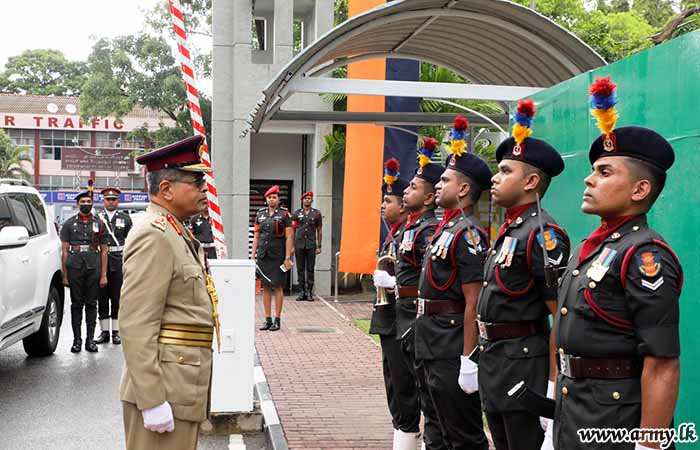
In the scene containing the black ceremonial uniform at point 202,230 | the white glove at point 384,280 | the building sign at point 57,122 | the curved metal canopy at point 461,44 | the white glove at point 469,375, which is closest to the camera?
the white glove at point 469,375

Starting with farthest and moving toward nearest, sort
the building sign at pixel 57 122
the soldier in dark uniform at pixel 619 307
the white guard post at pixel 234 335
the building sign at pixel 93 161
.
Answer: the building sign at pixel 57 122 < the building sign at pixel 93 161 < the white guard post at pixel 234 335 < the soldier in dark uniform at pixel 619 307

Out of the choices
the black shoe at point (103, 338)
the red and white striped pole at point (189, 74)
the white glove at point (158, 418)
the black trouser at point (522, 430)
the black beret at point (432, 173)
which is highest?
the red and white striped pole at point (189, 74)

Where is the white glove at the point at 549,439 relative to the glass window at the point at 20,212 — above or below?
below

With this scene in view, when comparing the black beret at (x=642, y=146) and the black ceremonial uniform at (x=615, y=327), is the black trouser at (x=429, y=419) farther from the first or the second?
the black beret at (x=642, y=146)

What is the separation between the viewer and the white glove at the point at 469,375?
471 cm

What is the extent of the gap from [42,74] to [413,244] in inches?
3297

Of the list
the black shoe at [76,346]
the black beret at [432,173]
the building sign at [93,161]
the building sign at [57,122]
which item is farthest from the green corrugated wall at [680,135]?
the building sign at [57,122]

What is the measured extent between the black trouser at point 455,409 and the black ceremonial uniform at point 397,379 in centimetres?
95

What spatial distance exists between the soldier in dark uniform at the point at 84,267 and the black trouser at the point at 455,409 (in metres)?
7.22

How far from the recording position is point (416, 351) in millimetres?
5309

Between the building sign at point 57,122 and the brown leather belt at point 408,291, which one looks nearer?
the brown leather belt at point 408,291

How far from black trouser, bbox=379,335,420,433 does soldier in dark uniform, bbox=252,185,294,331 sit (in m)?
6.71

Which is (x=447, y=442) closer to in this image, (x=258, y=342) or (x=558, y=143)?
(x=558, y=143)

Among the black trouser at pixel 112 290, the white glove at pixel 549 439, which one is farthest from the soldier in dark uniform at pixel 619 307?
the black trouser at pixel 112 290
